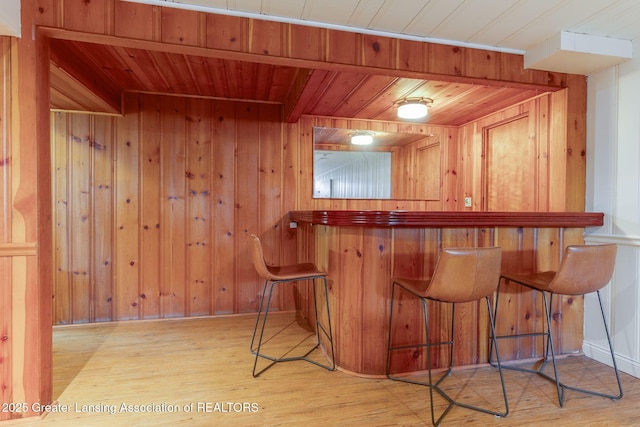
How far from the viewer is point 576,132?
2.32 metres

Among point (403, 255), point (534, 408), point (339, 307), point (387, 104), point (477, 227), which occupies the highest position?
point (387, 104)

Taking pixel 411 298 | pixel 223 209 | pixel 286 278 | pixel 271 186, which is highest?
pixel 271 186

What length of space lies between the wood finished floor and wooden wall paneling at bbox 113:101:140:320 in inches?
21.2

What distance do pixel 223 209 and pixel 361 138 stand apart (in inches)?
63.2

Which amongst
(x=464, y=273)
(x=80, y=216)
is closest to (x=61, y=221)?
(x=80, y=216)

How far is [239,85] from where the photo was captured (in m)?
2.80

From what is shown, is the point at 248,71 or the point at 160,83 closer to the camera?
the point at 248,71

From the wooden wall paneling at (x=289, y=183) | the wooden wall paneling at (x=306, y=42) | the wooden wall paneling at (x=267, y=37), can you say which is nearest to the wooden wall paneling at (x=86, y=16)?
the wooden wall paneling at (x=267, y=37)

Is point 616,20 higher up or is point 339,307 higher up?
point 616,20

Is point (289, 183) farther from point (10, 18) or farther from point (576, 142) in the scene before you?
point (576, 142)

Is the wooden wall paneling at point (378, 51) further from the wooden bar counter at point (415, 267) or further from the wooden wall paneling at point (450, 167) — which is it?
the wooden wall paneling at point (450, 167)

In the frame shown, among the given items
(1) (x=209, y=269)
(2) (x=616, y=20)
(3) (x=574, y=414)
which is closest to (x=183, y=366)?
(1) (x=209, y=269)

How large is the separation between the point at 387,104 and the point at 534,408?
2.49 m

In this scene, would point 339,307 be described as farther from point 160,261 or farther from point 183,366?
point 160,261
